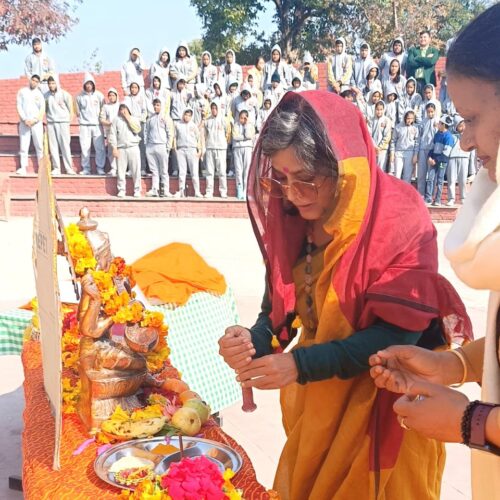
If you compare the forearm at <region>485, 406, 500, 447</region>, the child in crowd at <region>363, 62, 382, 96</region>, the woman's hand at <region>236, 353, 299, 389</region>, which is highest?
the child in crowd at <region>363, 62, 382, 96</region>

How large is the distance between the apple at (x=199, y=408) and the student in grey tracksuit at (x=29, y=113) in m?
12.0

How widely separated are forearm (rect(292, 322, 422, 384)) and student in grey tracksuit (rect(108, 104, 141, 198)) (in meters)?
11.4

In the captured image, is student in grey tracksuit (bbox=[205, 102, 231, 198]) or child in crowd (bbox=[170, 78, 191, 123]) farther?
child in crowd (bbox=[170, 78, 191, 123])

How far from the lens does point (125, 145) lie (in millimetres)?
12586

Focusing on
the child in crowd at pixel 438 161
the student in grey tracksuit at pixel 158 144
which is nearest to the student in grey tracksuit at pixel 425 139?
the child in crowd at pixel 438 161

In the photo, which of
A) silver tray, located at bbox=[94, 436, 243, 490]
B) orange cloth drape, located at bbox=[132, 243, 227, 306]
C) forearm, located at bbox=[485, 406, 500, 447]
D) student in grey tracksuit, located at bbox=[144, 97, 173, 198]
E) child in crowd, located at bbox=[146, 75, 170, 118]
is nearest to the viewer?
forearm, located at bbox=[485, 406, 500, 447]

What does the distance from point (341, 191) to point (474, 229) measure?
62 cm

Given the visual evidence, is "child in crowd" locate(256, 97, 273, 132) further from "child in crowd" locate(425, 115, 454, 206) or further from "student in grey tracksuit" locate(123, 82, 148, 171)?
"child in crowd" locate(425, 115, 454, 206)

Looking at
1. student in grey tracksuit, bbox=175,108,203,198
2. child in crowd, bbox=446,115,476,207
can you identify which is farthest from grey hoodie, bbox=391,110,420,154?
student in grey tracksuit, bbox=175,108,203,198

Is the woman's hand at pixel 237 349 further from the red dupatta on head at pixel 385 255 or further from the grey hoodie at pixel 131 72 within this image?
the grey hoodie at pixel 131 72

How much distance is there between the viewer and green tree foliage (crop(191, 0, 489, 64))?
2128 cm

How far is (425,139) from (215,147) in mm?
4171

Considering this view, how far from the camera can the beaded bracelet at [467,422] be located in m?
1.02

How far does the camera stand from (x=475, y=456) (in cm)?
119
